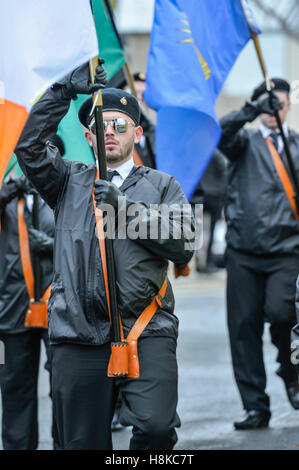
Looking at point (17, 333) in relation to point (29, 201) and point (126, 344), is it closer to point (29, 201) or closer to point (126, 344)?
point (29, 201)

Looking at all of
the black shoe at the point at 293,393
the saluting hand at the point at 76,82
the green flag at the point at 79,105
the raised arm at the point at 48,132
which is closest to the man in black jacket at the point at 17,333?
the green flag at the point at 79,105

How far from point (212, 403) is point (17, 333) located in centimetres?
227

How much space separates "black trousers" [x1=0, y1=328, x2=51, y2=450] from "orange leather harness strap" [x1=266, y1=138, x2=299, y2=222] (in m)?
2.03

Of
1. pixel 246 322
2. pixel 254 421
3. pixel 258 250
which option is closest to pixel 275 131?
pixel 258 250

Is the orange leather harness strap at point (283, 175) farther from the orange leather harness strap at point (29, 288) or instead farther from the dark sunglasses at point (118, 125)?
the dark sunglasses at point (118, 125)

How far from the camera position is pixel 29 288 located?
6406mm

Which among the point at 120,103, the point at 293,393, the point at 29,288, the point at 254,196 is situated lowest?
the point at 293,393

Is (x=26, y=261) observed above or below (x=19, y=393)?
above

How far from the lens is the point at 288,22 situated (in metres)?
23.7

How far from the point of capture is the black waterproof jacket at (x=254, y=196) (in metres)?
7.01

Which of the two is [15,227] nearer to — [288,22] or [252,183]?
[252,183]

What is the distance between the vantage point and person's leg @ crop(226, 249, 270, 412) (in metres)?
7.15

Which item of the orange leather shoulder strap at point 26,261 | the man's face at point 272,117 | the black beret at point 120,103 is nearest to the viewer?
the black beret at point 120,103

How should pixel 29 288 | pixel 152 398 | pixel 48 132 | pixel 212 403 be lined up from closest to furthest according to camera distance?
pixel 152 398 → pixel 48 132 → pixel 29 288 → pixel 212 403
